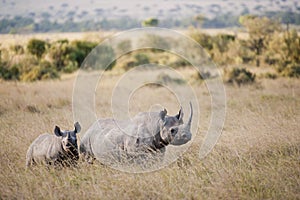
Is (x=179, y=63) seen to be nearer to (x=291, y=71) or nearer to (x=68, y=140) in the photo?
(x=291, y=71)

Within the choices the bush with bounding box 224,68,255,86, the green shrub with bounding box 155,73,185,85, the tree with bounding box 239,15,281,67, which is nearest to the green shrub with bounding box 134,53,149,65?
the tree with bounding box 239,15,281,67

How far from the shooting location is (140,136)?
698 centimetres

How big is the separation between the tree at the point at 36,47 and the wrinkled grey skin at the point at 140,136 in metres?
21.1

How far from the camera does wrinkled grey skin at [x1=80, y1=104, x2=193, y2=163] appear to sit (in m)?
6.77

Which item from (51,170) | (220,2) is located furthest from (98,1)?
(51,170)

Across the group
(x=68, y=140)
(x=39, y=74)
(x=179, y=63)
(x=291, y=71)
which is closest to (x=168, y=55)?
(x=179, y=63)

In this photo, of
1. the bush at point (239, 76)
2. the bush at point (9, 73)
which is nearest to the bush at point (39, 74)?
the bush at point (9, 73)

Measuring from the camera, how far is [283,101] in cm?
1332

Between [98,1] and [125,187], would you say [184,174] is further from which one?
[98,1]

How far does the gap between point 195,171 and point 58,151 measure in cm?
207

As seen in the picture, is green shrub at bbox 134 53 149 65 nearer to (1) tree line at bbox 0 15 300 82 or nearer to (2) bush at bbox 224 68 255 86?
(1) tree line at bbox 0 15 300 82

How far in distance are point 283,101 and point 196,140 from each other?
527 cm

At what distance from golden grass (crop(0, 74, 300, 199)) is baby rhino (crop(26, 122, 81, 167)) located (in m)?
0.20

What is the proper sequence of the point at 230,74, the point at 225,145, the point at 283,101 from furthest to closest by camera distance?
1. the point at 230,74
2. the point at 283,101
3. the point at 225,145
